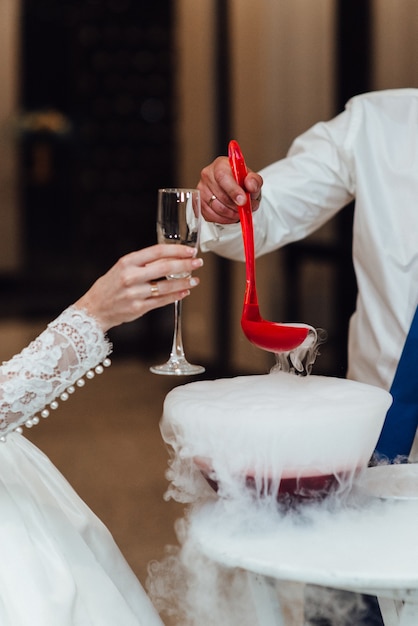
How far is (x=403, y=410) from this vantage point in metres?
1.76

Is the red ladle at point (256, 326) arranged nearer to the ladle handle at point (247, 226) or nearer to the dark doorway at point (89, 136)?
the ladle handle at point (247, 226)

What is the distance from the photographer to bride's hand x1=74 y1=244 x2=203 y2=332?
131 cm

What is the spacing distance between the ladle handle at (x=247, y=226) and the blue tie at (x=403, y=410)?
0.42 meters

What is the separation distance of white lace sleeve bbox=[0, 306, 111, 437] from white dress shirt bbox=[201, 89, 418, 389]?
1.90 ft

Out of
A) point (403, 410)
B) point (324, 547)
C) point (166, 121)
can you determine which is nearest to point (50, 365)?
point (324, 547)

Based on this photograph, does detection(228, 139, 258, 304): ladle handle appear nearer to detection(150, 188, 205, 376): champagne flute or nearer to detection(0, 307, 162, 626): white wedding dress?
detection(150, 188, 205, 376): champagne flute

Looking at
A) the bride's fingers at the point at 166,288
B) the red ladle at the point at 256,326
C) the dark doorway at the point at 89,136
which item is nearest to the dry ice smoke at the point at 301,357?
the red ladle at the point at 256,326

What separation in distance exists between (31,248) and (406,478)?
6.08 meters

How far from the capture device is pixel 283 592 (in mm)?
1479

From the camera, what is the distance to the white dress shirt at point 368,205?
1917mm

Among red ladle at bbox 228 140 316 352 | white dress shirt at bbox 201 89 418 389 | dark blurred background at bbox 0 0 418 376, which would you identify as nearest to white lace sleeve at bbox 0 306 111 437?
red ladle at bbox 228 140 316 352

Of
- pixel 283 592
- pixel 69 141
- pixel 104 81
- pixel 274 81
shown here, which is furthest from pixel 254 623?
pixel 69 141

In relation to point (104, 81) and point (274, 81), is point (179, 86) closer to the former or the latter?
point (104, 81)

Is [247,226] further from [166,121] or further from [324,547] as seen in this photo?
[166,121]
